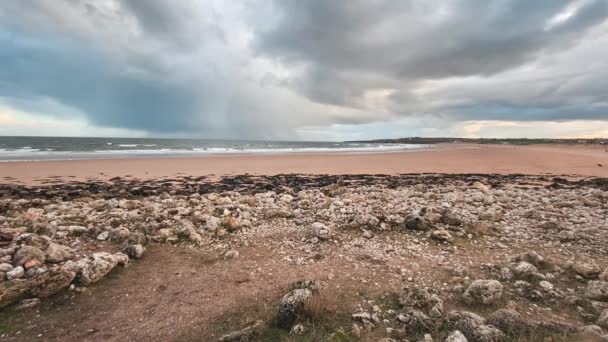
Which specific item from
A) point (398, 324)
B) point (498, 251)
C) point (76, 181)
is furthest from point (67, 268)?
point (76, 181)

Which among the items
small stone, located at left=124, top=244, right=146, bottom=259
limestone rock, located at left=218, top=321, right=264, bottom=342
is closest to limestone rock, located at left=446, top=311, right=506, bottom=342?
limestone rock, located at left=218, top=321, right=264, bottom=342

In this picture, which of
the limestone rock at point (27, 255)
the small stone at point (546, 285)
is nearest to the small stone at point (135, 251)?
the limestone rock at point (27, 255)

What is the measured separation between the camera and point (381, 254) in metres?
5.12

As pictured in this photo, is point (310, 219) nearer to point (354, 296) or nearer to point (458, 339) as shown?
point (354, 296)

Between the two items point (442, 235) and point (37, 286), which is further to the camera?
point (442, 235)

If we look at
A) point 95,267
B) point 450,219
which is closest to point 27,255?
point 95,267

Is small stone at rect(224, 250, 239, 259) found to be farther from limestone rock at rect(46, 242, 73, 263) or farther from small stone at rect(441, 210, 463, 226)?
small stone at rect(441, 210, 463, 226)

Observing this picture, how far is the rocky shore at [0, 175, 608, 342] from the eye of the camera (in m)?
3.17

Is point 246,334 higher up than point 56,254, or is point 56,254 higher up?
point 56,254

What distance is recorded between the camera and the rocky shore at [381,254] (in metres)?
3.17

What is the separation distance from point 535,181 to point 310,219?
12.9 m

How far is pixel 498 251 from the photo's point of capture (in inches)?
207

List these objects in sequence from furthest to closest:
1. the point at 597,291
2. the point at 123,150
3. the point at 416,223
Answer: the point at 123,150
the point at 416,223
the point at 597,291

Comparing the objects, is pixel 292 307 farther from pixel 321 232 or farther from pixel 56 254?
pixel 56 254
